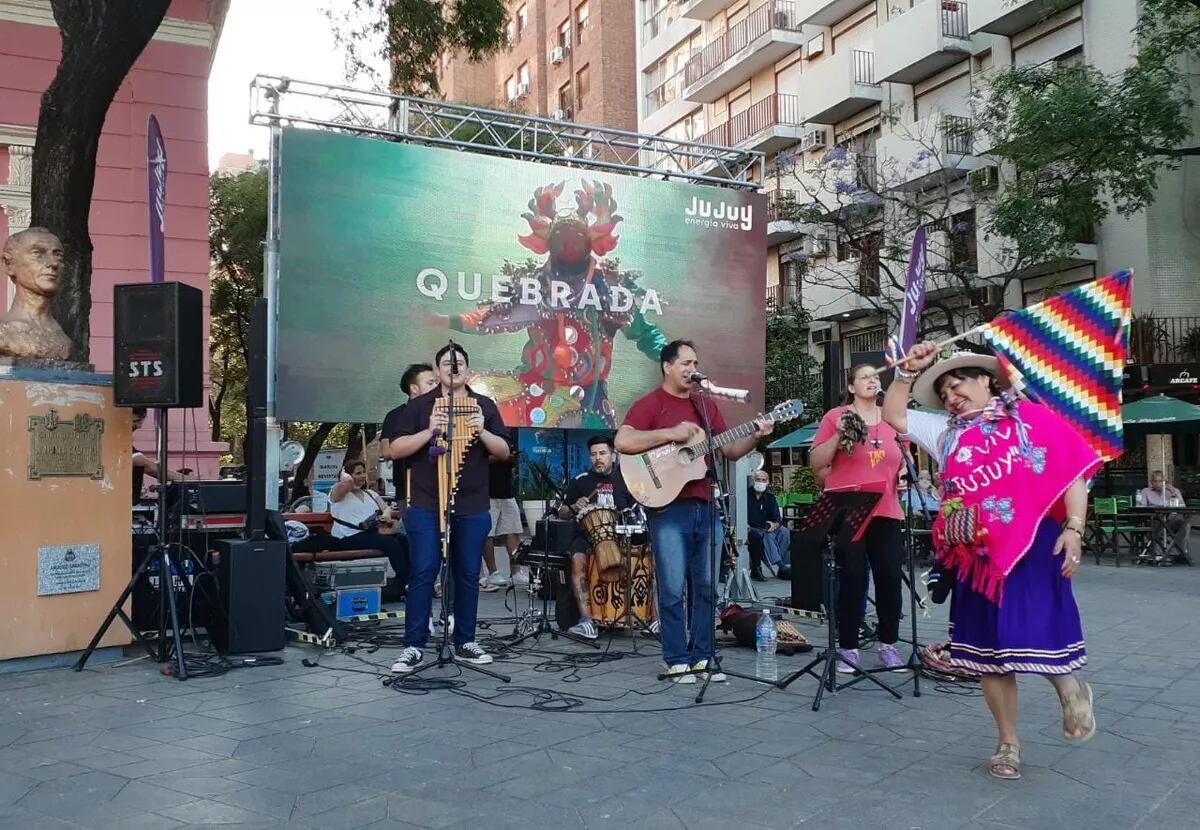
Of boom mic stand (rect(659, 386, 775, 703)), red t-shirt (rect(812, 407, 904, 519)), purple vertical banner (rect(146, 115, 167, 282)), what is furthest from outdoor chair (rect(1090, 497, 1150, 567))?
purple vertical banner (rect(146, 115, 167, 282))

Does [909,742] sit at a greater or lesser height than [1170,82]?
lesser

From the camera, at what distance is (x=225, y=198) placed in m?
27.9

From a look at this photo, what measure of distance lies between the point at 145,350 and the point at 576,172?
706 cm

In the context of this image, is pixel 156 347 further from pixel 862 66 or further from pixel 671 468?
pixel 862 66

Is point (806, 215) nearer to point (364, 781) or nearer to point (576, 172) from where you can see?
point (576, 172)

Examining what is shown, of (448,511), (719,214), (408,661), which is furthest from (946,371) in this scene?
(719,214)

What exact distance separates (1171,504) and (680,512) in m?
12.2

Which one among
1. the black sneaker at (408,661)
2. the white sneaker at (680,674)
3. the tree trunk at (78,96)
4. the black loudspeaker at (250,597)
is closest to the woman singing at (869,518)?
the white sneaker at (680,674)

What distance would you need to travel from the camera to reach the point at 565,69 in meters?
43.7

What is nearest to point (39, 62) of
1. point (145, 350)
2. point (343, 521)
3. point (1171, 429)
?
point (343, 521)

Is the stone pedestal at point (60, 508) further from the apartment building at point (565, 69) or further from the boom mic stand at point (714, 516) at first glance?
the apartment building at point (565, 69)

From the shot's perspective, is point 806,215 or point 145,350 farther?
point 806,215

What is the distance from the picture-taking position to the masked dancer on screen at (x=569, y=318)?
495 inches

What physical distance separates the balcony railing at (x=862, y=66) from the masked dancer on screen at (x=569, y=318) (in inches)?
671
